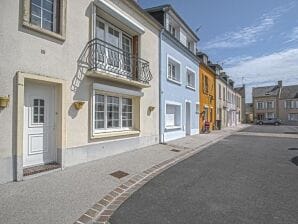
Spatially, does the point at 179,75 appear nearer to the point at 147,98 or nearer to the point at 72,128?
the point at 147,98

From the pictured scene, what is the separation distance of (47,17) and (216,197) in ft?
20.3

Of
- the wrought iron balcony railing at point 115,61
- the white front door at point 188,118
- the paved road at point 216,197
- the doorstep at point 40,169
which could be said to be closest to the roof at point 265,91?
the white front door at point 188,118

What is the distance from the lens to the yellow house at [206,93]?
70.5 ft

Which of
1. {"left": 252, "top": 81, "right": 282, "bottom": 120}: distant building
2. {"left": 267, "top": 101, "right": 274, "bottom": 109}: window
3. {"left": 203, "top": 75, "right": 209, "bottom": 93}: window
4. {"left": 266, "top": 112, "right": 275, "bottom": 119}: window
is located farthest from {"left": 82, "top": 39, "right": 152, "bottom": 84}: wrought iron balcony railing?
{"left": 267, "top": 101, "right": 274, "bottom": 109}: window

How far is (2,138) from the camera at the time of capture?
5207mm

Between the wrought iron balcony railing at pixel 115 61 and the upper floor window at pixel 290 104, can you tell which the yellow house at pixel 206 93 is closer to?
the wrought iron balcony railing at pixel 115 61

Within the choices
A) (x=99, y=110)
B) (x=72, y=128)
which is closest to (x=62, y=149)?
(x=72, y=128)

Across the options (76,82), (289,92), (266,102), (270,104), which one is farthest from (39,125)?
(289,92)

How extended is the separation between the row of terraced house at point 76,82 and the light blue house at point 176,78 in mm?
181

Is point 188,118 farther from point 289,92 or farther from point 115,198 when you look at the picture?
point 289,92

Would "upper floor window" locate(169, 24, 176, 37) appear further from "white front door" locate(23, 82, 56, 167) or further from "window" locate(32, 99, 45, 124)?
"window" locate(32, 99, 45, 124)

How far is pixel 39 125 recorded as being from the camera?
6340mm

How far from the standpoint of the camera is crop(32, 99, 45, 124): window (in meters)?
6.23

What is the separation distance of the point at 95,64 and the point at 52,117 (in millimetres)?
2226
